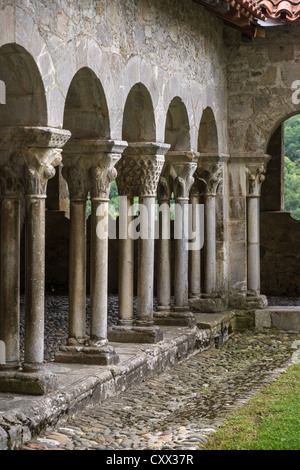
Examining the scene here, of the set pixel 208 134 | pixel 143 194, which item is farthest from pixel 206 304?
pixel 143 194

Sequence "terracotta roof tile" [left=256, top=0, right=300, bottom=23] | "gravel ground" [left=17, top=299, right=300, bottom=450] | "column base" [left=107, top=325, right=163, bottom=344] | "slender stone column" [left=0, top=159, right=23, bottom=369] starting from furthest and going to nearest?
1. "terracotta roof tile" [left=256, top=0, right=300, bottom=23]
2. "column base" [left=107, top=325, right=163, bottom=344]
3. "slender stone column" [left=0, top=159, right=23, bottom=369]
4. "gravel ground" [left=17, top=299, right=300, bottom=450]

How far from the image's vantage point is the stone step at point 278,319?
11586 mm

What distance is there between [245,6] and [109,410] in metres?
4.92

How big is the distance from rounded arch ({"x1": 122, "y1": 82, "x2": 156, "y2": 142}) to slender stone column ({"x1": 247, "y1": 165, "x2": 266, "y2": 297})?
342 centimetres

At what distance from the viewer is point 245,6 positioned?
9500 millimetres

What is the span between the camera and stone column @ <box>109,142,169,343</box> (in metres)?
8.68

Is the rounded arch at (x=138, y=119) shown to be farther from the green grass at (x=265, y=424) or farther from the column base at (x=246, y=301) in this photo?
the column base at (x=246, y=301)

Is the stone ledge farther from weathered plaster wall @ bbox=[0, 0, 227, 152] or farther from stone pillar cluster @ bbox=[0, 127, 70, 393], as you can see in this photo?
weathered plaster wall @ bbox=[0, 0, 227, 152]

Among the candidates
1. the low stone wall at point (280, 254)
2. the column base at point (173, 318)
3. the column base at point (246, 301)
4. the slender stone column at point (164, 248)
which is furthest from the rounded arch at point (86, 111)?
the low stone wall at point (280, 254)

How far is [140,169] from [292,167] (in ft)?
80.9

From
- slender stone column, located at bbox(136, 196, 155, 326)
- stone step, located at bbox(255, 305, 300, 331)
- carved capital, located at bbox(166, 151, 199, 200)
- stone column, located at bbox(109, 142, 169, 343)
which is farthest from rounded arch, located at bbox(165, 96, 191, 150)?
stone step, located at bbox(255, 305, 300, 331)

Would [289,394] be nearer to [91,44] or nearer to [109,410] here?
[109,410]
